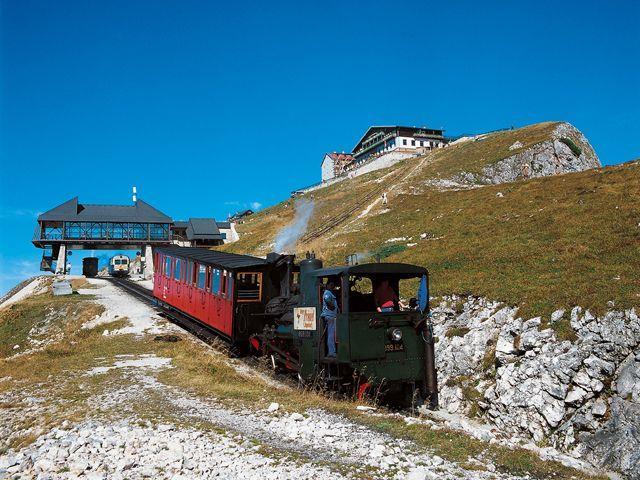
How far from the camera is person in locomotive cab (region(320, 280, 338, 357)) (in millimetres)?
Result: 11664

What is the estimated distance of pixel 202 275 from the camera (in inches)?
815

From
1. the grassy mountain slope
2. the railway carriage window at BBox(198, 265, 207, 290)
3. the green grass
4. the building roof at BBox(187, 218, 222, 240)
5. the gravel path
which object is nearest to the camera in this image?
the gravel path

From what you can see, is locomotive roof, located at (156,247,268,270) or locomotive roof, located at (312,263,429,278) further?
locomotive roof, located at (156,247,268,270)

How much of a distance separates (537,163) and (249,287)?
5732 cm

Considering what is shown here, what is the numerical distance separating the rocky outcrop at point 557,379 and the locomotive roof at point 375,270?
15.3 ft

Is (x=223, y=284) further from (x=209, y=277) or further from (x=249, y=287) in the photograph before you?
(x=209, y=277)

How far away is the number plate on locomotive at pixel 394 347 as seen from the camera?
38.0ft

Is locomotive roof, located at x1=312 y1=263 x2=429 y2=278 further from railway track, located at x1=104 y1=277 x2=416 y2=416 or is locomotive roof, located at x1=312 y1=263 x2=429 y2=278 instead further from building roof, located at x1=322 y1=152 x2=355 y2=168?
building roof, located at x1=322 y1=152 x2=355 y2=168

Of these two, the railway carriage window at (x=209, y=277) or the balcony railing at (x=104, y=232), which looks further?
the balcony railing at (x=104, y=232)

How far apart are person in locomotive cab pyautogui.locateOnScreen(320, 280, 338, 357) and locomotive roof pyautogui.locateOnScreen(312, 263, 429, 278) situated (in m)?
0.55

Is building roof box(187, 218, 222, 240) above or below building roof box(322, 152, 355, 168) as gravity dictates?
below

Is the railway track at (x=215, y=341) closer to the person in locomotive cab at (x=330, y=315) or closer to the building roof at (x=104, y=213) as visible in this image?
the person in locomotive cab at (x=330, y=315)

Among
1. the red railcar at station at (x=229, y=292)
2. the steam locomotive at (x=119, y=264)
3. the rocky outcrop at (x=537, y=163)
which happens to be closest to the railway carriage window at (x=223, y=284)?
the red railcar at station at (x=229, y=292)

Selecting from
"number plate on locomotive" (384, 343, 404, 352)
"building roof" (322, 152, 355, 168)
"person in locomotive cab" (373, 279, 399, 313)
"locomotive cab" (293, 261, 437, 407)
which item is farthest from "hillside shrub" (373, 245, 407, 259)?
"building roof" (322, 152, 355, 168)
